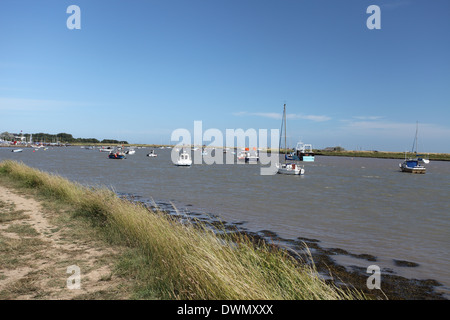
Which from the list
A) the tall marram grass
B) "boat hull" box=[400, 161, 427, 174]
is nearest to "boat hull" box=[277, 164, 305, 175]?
"boat hull" box=[400, 161, 427, 174]

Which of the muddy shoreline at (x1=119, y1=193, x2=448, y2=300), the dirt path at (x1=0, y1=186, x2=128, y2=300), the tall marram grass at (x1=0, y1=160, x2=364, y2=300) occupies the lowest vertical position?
the muddy shoreline at (x1=119, y1=193, x2=448, y2=300)

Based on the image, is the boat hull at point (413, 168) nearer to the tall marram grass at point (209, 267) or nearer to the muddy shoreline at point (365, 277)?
the muddy shoreline at point (365, 277)

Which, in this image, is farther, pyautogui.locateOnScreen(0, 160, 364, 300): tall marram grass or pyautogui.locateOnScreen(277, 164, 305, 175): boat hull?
pyautogui.locateOnScreen(277, 164, 305, 175): boat hull

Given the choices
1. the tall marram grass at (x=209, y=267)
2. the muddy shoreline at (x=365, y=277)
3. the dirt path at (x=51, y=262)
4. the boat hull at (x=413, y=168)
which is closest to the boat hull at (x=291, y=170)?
the boat hull at (x=413, y=168)

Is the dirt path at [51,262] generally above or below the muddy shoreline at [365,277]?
above

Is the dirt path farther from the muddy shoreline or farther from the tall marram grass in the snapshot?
the muddy shoreline

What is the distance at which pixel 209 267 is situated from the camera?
17.6ft

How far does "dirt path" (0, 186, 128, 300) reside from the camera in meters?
6.05

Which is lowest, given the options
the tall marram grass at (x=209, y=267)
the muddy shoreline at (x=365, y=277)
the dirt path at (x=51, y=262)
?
the muddy shoreline at (x=365, y=277)

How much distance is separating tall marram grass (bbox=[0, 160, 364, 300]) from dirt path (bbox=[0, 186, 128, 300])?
3.18ft

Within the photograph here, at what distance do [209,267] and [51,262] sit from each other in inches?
191

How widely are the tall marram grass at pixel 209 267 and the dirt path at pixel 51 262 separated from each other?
0.97m

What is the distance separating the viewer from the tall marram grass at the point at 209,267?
204 inches
